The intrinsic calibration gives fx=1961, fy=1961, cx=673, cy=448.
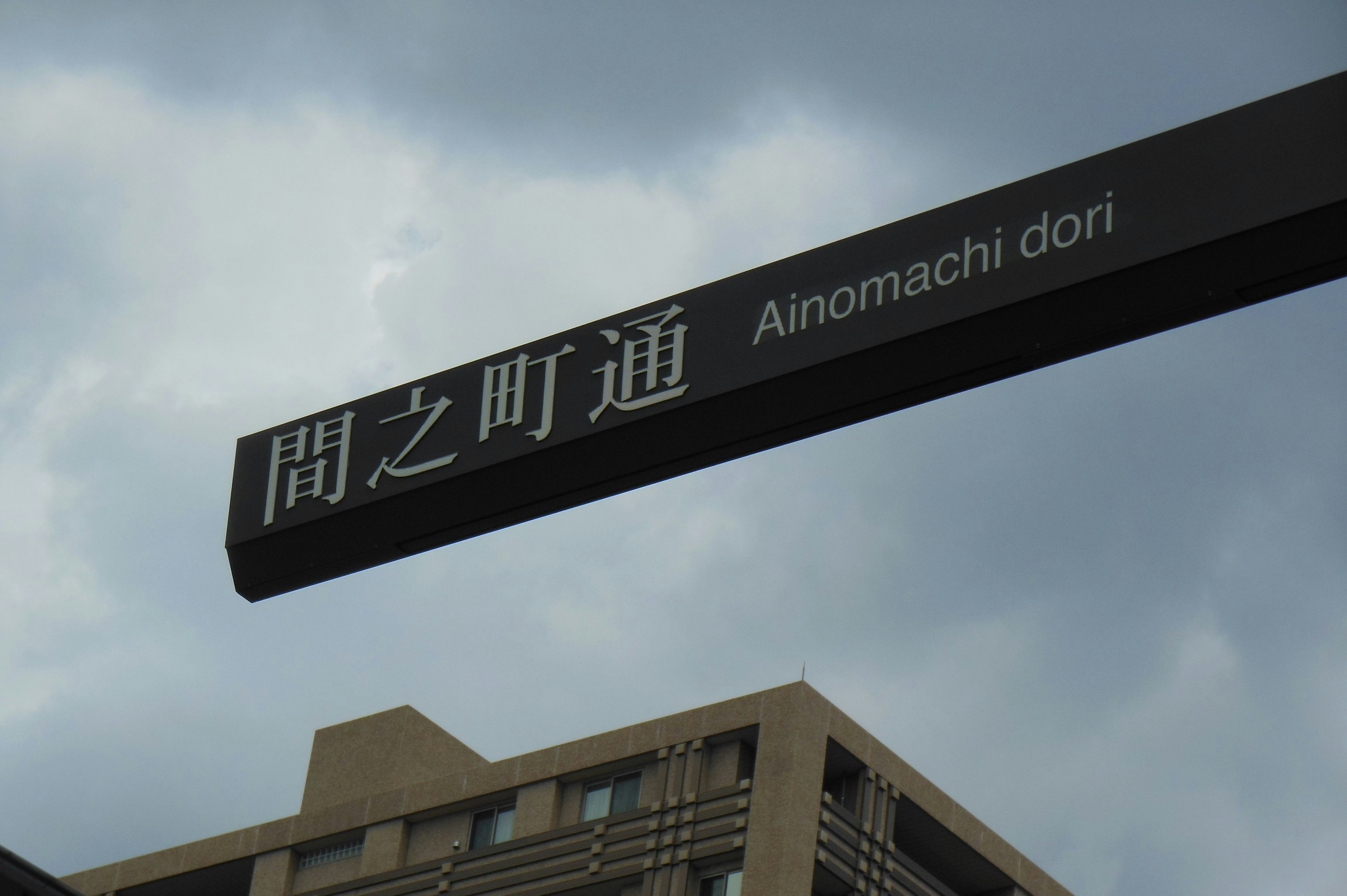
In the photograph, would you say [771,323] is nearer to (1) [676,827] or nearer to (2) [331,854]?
(1) [676,827]

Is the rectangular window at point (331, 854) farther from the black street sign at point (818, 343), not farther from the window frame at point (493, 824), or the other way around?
the black street sign at point (818, 343)

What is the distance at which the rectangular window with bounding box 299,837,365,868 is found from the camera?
2053 inches

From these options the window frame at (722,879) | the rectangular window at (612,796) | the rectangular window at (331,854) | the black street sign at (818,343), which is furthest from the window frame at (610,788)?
the black street sign at (818,343)

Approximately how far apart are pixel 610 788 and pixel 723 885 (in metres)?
4.47

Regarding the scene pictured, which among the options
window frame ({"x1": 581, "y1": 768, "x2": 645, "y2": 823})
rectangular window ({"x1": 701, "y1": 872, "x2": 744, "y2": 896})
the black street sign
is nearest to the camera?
the black street sign

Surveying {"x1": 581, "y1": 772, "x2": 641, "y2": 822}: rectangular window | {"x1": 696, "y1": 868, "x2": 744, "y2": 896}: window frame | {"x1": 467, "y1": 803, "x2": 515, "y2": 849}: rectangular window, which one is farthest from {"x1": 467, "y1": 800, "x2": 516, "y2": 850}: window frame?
{"x1": 696, "y1": 868, "x2": 744, "y2": 896}: window frame

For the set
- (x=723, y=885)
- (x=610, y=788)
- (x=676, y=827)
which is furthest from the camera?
(x=610, y=788)

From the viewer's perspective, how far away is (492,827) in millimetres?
49156

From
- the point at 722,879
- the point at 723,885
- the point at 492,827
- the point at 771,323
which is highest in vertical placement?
the point at 492,827

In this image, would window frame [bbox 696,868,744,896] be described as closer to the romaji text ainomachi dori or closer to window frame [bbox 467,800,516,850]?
window frame [bbox 467,800,516,850]

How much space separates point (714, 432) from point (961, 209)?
0.87m

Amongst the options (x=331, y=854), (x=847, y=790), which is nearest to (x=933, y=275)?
(x=847, y=790)

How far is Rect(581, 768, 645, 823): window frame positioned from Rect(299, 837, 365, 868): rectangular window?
7831mm

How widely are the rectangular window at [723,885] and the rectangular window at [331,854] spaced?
11878mm
